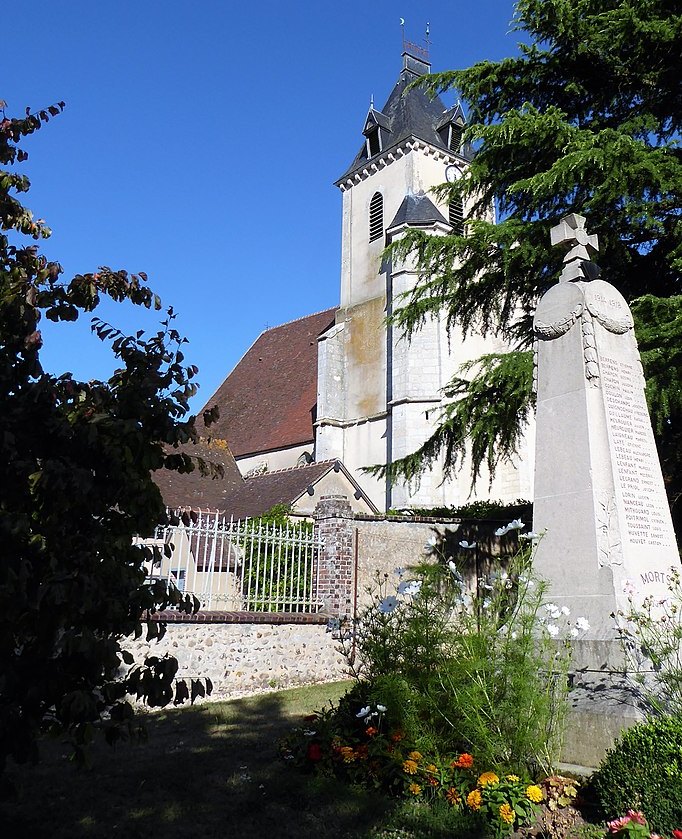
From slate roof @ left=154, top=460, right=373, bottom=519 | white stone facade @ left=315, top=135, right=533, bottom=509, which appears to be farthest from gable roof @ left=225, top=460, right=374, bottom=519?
white stone facade @ left=315, top=135, right=533, bottom=509

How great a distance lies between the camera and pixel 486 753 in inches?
160

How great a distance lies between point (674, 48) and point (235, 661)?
30.9ft

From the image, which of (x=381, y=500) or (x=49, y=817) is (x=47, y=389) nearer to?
(x=49, y=817)

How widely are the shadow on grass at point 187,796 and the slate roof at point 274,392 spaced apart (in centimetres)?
1981

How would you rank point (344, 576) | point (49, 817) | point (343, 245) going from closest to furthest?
point (49, 817) < point (344, 576) < point (343, 245)

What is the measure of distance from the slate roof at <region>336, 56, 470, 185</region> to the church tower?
54 millimetres

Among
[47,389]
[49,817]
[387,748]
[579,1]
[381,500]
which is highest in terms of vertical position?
[579,1]

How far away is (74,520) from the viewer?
8.60 ft

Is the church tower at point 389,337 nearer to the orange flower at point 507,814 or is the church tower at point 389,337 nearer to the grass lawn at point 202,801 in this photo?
the grass lawn at point 202,801

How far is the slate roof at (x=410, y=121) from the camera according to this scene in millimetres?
26922

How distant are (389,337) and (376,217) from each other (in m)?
5.84

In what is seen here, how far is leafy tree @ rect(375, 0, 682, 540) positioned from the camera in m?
7.93

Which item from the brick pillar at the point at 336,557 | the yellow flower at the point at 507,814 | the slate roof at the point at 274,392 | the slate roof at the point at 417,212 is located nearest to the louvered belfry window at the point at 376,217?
the slate roof at the point at 417,212

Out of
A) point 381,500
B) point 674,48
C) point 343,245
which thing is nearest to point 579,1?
point 674,48
